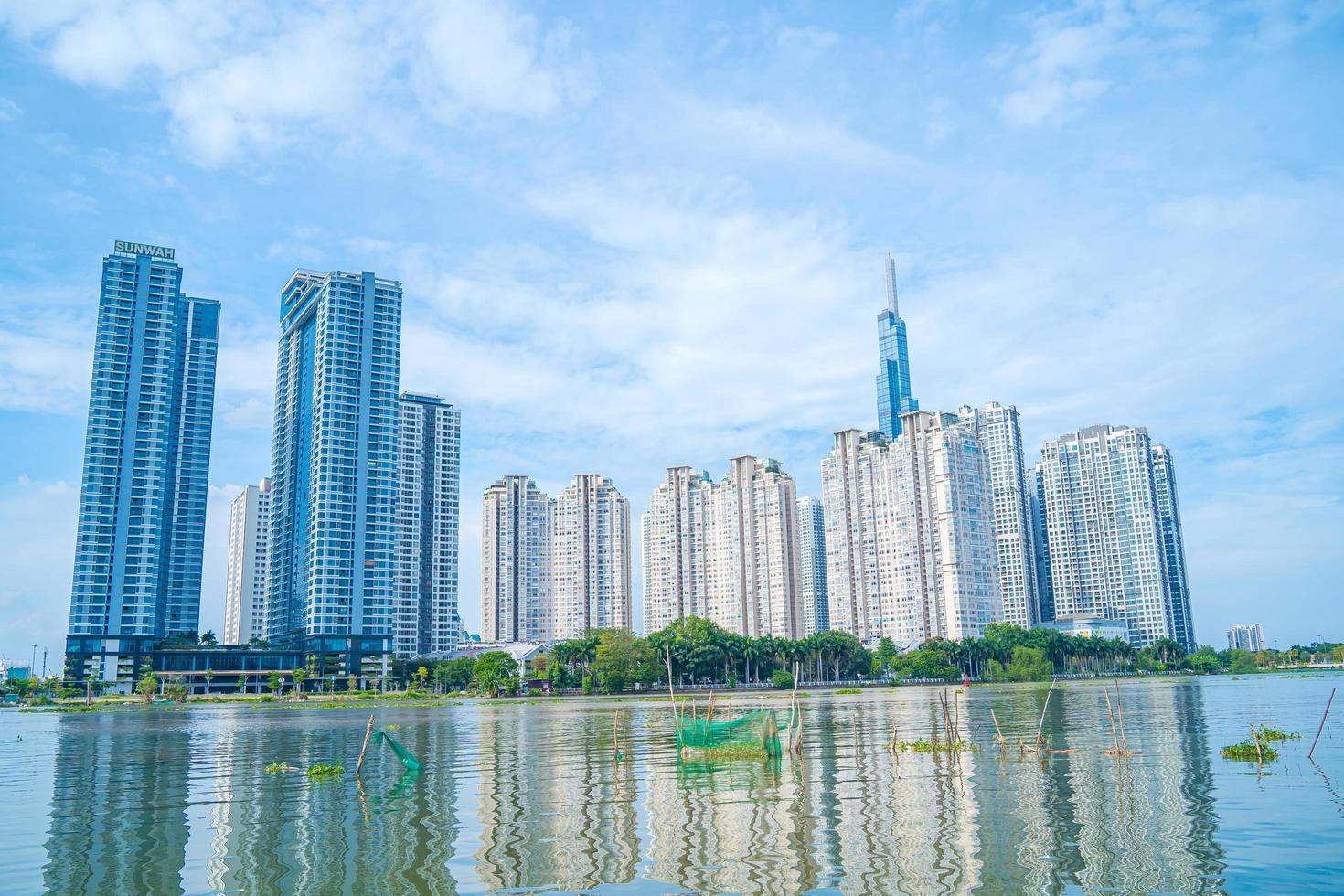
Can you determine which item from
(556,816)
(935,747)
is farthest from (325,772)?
(935,747)

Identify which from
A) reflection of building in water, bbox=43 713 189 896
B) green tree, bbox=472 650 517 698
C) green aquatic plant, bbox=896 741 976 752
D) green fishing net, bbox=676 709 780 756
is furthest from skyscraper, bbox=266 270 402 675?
green aquatic plant, bbox=896 741 976 752

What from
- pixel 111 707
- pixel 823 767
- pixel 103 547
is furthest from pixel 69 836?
pixel 103 547

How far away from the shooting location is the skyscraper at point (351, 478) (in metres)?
176

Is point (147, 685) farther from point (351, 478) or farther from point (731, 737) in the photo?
point (731, 737)

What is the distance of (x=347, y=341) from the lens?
593 feet

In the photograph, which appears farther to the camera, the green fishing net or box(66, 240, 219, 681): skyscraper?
box(66, 240, 219, 681): skyscraper

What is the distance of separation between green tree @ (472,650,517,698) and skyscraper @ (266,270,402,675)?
3641 centimetres

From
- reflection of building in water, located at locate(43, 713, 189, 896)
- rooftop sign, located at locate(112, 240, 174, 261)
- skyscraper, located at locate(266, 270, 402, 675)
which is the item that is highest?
rooftop sign, located at locate(112, 240, 174, 261)

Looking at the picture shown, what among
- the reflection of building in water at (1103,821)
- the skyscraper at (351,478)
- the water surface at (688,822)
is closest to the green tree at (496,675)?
the skyscraper at (351,478)

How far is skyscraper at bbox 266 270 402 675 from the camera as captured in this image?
17600 centimetres

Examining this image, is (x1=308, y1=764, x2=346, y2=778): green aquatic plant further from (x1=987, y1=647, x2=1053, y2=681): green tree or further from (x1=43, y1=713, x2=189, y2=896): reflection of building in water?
(x1=987, y1=647, x2=1053, y2=681): green tree

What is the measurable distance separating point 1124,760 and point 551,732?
3599cm

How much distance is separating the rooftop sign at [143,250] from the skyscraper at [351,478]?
28.2 m

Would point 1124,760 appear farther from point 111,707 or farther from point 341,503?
point 341,503
